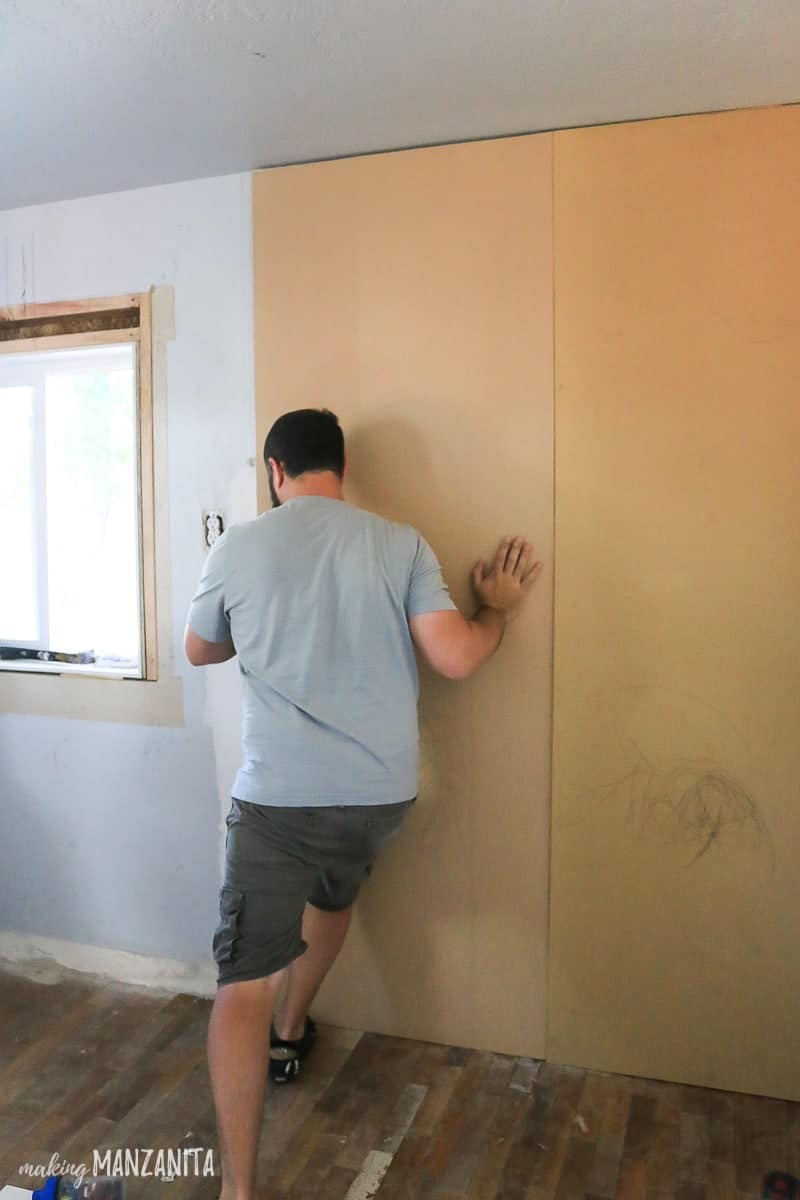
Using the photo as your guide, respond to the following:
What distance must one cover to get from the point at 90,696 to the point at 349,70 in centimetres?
181

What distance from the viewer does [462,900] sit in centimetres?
226

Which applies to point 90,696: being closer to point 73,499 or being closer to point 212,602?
point 73,499

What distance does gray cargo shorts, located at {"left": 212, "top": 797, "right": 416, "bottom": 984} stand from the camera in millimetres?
1776

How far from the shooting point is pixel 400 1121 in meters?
2.00

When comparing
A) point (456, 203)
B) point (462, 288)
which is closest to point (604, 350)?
point (462, 288)

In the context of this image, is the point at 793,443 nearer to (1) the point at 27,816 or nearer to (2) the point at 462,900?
(2) the point at 462,900

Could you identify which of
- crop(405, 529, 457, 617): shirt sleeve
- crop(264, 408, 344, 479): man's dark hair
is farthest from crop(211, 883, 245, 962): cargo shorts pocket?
crop(264, 408, 344, 479): man's dark hair

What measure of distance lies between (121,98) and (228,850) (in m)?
1.66

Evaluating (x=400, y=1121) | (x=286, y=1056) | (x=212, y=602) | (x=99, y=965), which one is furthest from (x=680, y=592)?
(x=99, y=965)

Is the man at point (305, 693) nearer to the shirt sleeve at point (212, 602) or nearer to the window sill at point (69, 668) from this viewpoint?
the shirt sleeve at point (212, 602)

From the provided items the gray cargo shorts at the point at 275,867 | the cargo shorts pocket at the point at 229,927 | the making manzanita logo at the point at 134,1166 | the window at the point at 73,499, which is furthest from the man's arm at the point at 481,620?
the making manzanita logo at the point at 134,1166

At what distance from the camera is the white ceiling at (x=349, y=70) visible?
5.21 ft

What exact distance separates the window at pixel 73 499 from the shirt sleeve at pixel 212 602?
631mm

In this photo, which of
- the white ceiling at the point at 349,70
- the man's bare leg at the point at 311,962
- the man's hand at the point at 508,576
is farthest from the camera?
the man's bare leg at the point at 311,962
